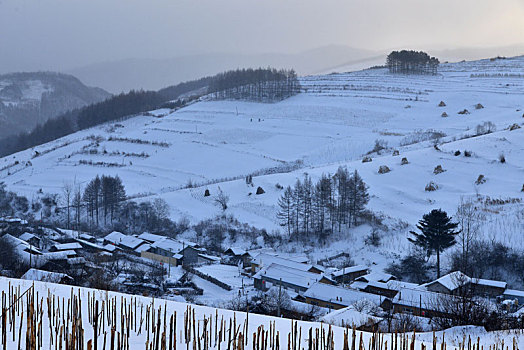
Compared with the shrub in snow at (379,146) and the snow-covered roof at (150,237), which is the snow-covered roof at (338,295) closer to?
the snow-covered roof at (150,237)

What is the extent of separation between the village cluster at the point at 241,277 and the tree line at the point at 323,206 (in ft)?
12.0

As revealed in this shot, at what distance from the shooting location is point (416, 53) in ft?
303

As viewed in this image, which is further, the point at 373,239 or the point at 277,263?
the point at 373,239

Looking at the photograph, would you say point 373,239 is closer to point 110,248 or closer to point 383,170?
point 383,170

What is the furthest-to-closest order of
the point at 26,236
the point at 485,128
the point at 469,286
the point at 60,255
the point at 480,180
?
the point at 485,128 → the point at 480,180 → the point at 26,236 → the point at 60,255 → the point at 469,286

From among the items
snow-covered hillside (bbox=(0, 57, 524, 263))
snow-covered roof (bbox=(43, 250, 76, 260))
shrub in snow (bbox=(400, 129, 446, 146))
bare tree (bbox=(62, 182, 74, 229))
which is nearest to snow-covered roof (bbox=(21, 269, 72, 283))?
snow-covered roof (bbox=(43, 250, 76, 260))

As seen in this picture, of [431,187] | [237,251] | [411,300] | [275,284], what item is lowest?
[237,251]

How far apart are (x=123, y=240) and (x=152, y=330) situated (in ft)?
88.6

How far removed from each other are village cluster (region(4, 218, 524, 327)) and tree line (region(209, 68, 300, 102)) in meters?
50.7

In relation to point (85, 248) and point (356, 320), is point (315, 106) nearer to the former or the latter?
point (85, 248)

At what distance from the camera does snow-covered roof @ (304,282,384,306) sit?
21406 millimetres

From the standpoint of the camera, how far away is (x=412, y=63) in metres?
91.7

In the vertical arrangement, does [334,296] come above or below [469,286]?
below

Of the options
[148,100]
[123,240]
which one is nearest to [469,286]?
[123,240]
